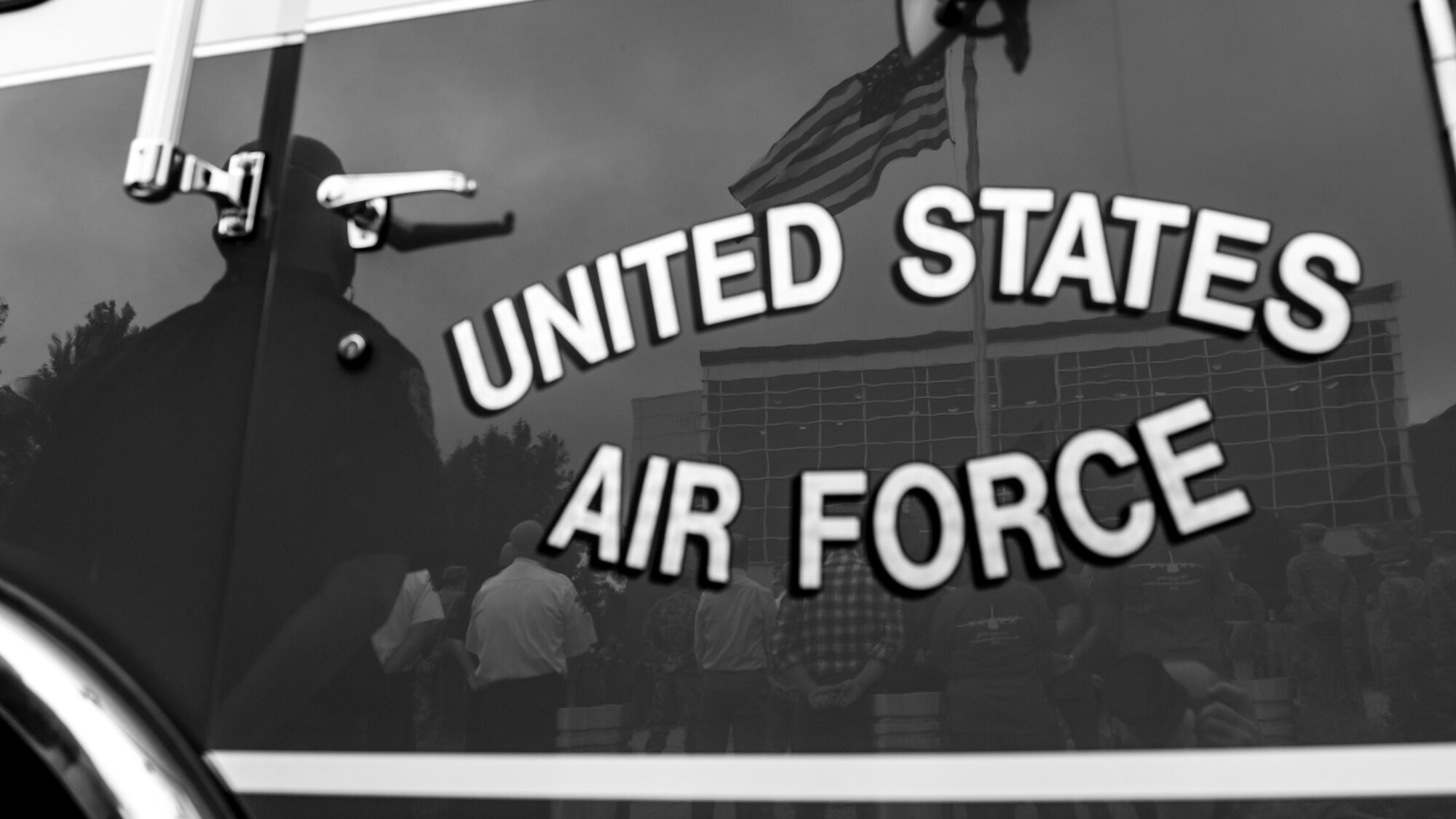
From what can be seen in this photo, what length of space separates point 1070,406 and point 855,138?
0.35m

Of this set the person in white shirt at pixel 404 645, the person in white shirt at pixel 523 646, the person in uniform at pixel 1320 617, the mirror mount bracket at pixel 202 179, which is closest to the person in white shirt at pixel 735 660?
the person in white shirt at pixel 523 646

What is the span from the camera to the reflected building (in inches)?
36.1

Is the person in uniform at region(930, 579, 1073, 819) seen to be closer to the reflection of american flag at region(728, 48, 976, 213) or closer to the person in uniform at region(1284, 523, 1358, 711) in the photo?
the person in uniform at region(1284, 523, 1358, 711)

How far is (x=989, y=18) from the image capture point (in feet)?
3.46

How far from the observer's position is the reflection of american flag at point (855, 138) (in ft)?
3.42

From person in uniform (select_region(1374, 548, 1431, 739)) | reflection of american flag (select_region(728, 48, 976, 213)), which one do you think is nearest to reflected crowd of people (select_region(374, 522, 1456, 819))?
person in uniform (select_region(1374, 548, 1431, 739))

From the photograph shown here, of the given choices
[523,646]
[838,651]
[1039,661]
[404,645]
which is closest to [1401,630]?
[1039,661]

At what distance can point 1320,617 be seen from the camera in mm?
903

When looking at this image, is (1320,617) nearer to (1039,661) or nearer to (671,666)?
(1039,661)

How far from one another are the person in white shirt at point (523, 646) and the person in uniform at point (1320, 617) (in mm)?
663

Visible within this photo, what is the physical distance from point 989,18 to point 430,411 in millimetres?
732

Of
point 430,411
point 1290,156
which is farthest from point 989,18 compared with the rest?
point 430,411

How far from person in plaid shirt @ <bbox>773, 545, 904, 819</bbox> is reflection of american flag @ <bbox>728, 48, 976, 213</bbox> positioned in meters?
0.38

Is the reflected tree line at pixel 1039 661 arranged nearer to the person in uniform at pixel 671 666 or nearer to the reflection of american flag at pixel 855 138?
the person in uniform at pixel 671 666
